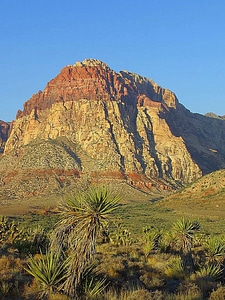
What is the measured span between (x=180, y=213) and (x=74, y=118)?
77598mm

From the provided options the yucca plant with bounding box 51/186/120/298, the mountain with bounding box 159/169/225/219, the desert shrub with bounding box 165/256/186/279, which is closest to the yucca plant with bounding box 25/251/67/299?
the yucca plant with bounding box 51/186/120/298

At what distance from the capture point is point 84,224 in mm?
8500

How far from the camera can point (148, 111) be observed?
148m

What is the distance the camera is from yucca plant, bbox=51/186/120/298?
846cm

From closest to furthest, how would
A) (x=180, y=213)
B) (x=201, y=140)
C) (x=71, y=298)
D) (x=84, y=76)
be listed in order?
(x=71, y=298), (x=180, y=213), (x=84, y=76), (x=201, y=140)

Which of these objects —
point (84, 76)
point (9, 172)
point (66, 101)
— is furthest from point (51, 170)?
point (84, 76)

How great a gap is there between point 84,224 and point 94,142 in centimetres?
11414

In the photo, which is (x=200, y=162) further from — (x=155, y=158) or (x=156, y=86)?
(x=156, y=86)

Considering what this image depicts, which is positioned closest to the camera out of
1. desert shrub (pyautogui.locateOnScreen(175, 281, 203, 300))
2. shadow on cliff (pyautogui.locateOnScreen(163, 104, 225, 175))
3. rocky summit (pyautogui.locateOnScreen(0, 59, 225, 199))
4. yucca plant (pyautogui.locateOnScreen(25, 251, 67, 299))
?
desert shrub (pyautogui.locateOnScreen(175, 281, 203, 300))

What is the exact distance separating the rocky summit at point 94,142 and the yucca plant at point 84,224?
90.6 m

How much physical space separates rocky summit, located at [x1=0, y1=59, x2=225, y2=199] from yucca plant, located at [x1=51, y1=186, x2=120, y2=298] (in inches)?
3566

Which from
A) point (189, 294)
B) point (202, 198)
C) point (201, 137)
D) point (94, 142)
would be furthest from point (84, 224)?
point (201, 137)

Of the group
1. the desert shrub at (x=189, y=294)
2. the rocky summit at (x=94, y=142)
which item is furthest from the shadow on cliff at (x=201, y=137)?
the desert shrub at (x=189, y=294)

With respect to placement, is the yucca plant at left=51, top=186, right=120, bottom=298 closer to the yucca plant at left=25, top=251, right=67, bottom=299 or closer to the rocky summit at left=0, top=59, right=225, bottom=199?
the yucca plant at left=25, top=251, right=67, bottom=299
